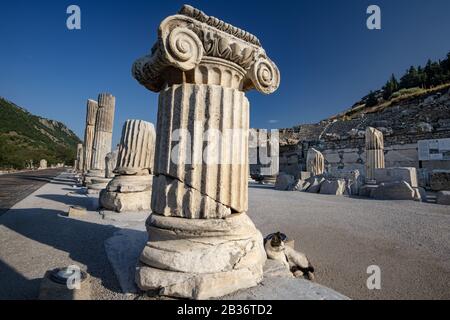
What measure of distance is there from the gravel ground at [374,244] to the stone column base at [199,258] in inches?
46.1

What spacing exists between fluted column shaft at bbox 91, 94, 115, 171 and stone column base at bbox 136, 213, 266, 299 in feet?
31.0

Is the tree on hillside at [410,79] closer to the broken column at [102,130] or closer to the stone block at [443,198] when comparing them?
the stone block at [443,198]

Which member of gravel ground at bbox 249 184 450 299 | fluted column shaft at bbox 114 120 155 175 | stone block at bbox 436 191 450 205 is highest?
fluted column shaft at bbox 114 120 155 175

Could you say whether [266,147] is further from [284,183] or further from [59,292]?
[59,292]

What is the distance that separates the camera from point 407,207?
6.64m

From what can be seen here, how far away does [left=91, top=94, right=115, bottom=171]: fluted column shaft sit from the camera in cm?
1034

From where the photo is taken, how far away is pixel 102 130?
1045 cm

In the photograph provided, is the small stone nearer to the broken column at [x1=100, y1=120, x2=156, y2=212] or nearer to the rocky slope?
the broken column at [x1=100, y1=120, x2=156, y2=212]

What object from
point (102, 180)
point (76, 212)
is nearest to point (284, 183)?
point (102, 180)

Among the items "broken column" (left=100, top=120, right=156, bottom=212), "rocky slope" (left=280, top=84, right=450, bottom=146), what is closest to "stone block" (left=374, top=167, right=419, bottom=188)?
"rocky slope" (left=280, top=84, right=450, bottom=146)

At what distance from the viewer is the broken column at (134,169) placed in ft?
16.0

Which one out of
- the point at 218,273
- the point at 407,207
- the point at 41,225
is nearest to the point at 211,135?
the point at 218,273

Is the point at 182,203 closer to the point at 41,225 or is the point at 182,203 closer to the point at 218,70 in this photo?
the point at 218,70

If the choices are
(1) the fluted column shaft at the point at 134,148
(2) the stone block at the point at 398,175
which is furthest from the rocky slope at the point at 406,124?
(1) the fluted column shaft at the point at 134,148
